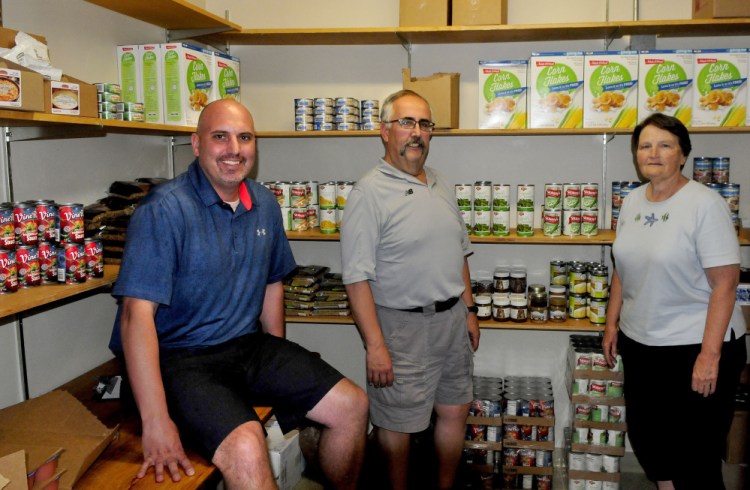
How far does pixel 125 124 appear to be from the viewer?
2.37 metres

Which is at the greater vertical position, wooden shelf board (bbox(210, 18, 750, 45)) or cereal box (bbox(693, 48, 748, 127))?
wooden shelf board (bbox(210, 18, 750, 45))

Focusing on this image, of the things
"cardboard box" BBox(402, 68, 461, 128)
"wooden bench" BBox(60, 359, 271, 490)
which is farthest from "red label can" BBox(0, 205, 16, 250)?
"cardboard box" BBox(402, 68, 461, 128)

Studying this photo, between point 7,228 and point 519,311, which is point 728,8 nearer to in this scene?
point 519,311

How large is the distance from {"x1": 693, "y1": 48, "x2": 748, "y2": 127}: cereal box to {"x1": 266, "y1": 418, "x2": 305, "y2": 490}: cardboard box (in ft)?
8.27

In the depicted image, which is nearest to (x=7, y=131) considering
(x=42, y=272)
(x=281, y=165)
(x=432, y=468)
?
(x=42, y=272)

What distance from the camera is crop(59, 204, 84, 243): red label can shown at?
214 cm

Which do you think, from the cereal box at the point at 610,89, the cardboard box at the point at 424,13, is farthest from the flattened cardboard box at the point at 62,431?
the cereal box at the point at 610,89

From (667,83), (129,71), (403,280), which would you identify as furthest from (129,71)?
(667,83)

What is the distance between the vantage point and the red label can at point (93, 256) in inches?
87.5

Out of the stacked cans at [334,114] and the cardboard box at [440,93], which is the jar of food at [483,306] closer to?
the cardboard box at [440,93]

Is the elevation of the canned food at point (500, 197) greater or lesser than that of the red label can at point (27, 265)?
greater

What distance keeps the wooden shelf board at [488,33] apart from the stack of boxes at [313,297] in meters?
1.27

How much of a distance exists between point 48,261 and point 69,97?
53cm

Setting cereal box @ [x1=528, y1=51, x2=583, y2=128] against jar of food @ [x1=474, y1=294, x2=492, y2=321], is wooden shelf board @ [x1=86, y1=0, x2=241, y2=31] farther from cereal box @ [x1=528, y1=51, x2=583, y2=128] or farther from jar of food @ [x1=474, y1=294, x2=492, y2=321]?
jar of food @ [x1=474, y1=294, x2=492, y2=321]
